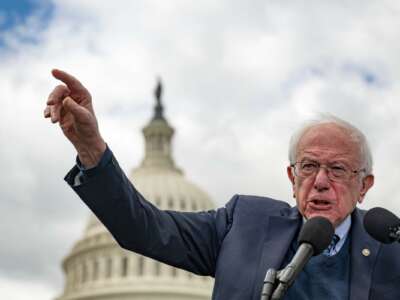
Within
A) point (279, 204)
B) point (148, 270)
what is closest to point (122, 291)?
point (148, 270)

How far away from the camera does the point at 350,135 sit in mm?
4887

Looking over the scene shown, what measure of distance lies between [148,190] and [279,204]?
8529cm

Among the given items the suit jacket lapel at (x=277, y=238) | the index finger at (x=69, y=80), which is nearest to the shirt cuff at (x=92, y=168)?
the index finger at (x=69, y=80)

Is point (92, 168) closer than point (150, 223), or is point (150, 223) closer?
point (92, 168)

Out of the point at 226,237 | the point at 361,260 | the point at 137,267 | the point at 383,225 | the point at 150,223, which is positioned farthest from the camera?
the point at 137,267

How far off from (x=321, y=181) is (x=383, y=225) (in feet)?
1.54

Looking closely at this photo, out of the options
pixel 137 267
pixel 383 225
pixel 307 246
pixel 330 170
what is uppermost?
pixel 137 267

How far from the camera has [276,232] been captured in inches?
198

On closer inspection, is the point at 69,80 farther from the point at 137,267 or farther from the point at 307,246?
the point at 137,267

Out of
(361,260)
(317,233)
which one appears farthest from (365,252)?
(317,233)

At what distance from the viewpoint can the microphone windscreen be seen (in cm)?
426

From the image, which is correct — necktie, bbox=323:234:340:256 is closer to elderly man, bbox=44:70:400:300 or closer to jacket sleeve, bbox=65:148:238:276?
elderly man, bbox=44:70:400:300

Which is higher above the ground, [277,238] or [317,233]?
[277,238]

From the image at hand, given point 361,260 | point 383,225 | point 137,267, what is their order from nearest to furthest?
point 383,225
point 361,260
point 137,267
